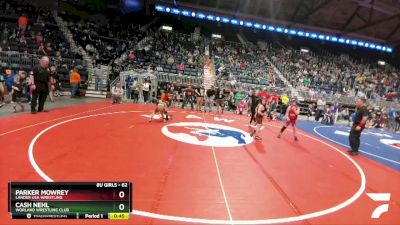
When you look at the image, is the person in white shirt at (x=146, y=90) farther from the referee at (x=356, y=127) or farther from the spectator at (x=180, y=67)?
the referee at (x=356, y=127)

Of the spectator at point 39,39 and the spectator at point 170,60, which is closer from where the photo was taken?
the spectator at point 39,39

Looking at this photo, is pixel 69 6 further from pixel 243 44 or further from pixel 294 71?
pixel 294 71

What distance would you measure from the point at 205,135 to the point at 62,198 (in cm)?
625

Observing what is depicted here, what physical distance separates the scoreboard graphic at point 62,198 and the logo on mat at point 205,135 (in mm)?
4811

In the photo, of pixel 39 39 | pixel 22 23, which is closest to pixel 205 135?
pixel 39 39

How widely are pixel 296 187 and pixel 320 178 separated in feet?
3.28

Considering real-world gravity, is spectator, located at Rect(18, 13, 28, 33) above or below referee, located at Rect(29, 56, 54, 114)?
above

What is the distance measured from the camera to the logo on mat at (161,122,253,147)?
8.16 metres

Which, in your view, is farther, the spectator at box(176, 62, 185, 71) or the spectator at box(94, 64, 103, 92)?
the spectator at box(176, 62, 185, 71)

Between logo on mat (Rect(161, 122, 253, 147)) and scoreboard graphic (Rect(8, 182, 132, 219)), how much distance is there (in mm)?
4811

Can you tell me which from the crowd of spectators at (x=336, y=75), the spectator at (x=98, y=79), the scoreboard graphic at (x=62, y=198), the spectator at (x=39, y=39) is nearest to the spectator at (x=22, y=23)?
the spectator at (x=39, y=39)

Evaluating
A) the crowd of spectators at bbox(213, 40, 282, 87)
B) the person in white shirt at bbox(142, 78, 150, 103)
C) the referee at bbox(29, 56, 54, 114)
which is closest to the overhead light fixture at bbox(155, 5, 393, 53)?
the crowd of spectators at bbox(213, 40, 282, 87)

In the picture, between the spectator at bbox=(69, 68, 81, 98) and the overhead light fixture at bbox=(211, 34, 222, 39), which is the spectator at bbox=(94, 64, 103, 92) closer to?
the spectator at bbox=(69, 68, 81, 98)

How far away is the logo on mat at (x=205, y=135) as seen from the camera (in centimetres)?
816
